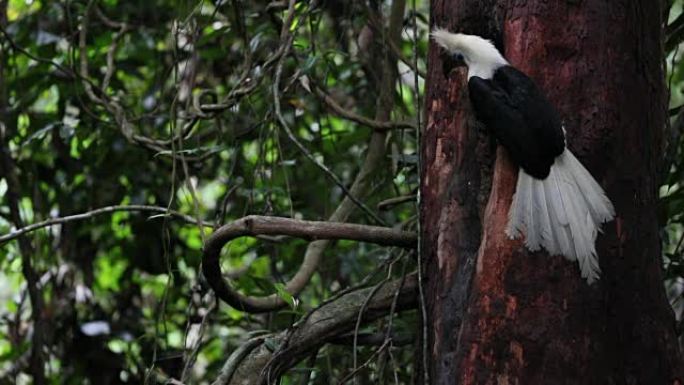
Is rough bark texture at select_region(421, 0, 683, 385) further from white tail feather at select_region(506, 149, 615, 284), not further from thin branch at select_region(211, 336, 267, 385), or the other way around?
thin branch at select_region(211, 336, 267, 385)

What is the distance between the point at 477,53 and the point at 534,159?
216mm

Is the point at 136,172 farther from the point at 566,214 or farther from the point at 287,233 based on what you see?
the point at 566,214

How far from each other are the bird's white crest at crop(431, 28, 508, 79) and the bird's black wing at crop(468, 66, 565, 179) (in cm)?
1

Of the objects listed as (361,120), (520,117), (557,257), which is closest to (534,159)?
(520,117)

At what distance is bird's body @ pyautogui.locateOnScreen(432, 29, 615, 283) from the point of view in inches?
64.9

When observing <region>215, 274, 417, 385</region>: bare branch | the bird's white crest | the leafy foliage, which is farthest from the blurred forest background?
the bird's white crest

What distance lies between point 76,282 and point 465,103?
223 cm

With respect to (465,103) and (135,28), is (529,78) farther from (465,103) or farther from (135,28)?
(135,28)

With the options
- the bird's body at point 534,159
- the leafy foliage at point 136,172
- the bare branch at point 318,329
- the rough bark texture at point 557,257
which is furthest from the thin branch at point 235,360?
the leafy foliage at point 136,172

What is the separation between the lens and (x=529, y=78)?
1.69 meters

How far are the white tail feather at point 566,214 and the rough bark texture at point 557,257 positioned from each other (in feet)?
0.06

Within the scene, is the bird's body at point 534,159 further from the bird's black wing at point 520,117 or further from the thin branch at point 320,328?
the thin branch at point 320,328

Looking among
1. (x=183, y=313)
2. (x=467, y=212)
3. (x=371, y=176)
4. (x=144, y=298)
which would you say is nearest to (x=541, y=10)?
(x=467, y=212)

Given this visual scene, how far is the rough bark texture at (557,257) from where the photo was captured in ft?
5.22
